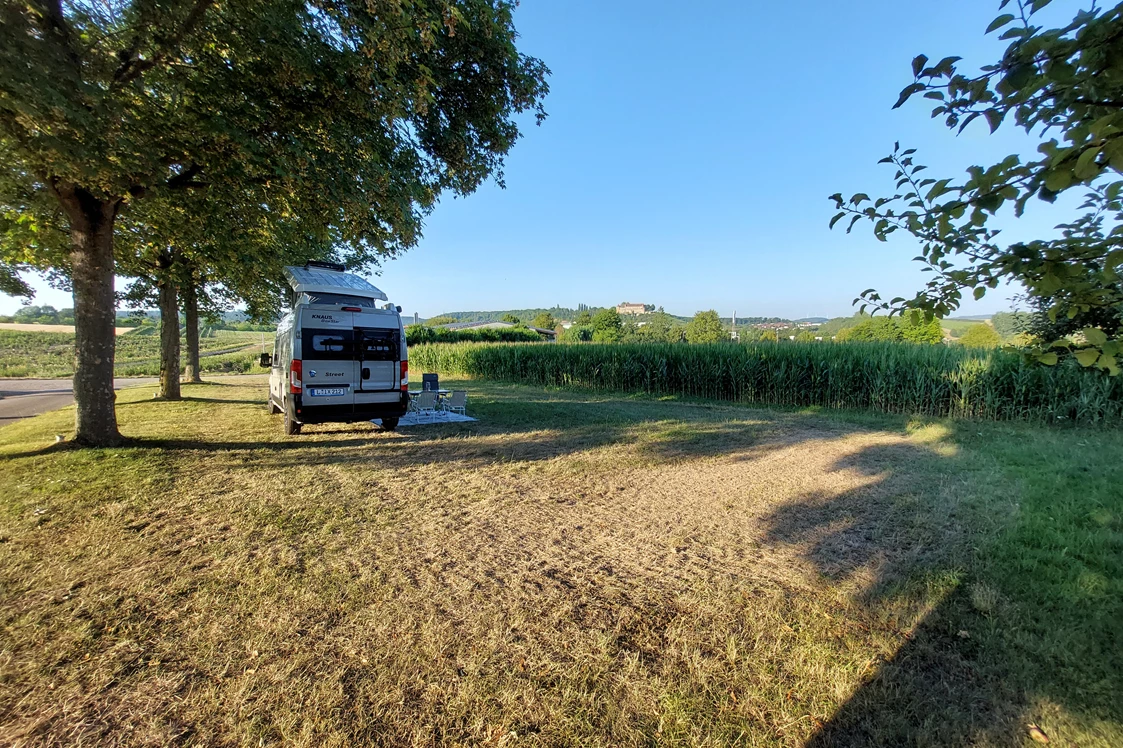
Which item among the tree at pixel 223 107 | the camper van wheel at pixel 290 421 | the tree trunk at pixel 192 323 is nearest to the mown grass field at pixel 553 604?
the camper van wheel at pixel 290 421

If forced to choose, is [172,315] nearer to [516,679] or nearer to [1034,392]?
[516,679]

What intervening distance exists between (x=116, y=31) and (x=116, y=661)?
6.31 m

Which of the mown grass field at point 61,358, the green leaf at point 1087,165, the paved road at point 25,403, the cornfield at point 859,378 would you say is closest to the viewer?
the green leaf at point 1087,165

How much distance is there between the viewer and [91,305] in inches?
242

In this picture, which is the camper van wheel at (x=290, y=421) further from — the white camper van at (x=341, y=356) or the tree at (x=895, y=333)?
the tree at (x=895, y=333)

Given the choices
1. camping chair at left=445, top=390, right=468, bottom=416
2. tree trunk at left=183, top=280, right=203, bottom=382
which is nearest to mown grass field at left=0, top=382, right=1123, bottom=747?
camping chair at left=445, top=390, right=468, bottom=416

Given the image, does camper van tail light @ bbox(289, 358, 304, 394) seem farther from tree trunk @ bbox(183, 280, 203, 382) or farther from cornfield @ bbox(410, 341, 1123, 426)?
cornfield @ bbox(410, 341, 1123, 426)

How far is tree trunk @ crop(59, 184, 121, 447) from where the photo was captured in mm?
6141

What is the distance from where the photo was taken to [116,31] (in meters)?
4.86

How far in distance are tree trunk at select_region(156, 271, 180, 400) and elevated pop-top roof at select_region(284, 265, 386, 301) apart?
7.09 meters

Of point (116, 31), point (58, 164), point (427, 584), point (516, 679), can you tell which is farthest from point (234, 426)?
point (516, 679)

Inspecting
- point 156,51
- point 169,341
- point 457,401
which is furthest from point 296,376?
point 169,341

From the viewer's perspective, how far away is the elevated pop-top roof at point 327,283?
770 cm

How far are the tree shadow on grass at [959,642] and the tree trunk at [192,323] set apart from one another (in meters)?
17.8
